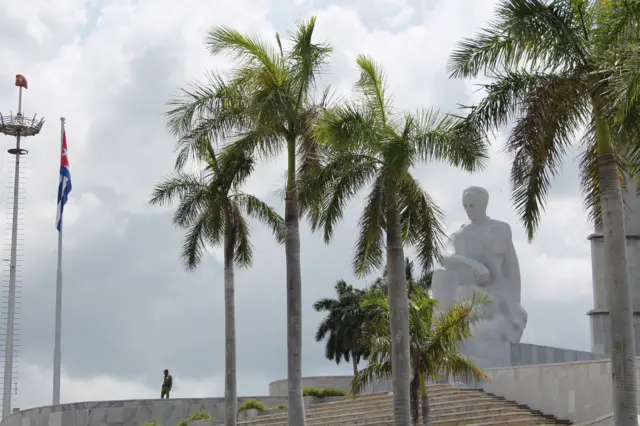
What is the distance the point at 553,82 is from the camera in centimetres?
1552

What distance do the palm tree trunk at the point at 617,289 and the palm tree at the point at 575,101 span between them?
13 millimetres

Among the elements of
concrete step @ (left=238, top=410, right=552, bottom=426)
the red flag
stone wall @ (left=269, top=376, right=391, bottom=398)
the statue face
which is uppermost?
the red flag

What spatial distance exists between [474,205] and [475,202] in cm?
10

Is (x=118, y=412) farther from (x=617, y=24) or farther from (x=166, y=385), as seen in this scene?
(x=617, y=24)

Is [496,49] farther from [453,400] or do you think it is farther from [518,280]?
[518,280]

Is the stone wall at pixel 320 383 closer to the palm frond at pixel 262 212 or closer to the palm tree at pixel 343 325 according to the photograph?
the palm tree at pixel 343 325

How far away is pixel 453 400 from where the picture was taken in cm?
2775

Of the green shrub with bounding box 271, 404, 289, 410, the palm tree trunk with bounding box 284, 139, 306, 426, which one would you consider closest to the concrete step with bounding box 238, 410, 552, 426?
the green shrub with bounding box 271, 404, 289, 410

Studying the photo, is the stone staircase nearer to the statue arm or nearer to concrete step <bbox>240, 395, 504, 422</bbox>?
concrete step <bbox>240, 395, 504, 422</bbox>

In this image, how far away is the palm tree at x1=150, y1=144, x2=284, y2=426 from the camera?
2295cm

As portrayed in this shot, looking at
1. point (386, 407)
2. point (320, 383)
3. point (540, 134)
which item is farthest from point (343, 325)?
point (540, 134)

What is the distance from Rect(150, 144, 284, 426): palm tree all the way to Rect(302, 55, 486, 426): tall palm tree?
3.63 metres

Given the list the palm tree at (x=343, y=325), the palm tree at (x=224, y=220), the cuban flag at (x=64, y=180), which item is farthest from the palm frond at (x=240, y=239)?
the palm tree at (x=343, y=325)

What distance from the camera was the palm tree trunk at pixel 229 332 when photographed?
76.5 feet
